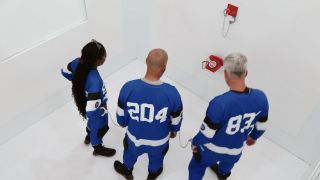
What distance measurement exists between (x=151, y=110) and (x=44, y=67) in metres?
1.33

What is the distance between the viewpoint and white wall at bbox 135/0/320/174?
229 centimetres

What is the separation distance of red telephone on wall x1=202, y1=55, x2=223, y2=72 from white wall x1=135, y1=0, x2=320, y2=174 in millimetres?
55

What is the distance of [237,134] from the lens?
6.63ft

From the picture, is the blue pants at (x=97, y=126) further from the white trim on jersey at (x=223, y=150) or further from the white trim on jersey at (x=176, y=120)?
the white trim on jersey at (x=223, y=150)

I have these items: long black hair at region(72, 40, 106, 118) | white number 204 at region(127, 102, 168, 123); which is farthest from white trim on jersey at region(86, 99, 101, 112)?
white number 204 at region(127, 102, 168, 123)

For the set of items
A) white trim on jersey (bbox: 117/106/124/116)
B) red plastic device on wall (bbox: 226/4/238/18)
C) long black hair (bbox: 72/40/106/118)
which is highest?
red plastic device on wall (bbox: 226/4/238/18)

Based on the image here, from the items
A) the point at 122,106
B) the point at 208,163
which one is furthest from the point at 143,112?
the point at 208,163

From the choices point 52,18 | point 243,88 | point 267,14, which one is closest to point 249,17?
point 267,14

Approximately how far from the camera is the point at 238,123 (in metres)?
1.92

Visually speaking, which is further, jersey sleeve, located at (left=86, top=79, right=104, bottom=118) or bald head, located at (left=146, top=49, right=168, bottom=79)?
jersey sleeve, located at (left=86, top=79, right=104, bottom=118)

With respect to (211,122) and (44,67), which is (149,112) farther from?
(44,67)

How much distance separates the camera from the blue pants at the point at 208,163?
220 cm

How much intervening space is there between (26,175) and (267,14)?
236 centimetres

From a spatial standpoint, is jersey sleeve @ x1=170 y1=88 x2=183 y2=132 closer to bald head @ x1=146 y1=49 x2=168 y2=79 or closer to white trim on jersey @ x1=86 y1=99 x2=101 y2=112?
bald head @ x1=146 y1=49 x2=168 y2=79
